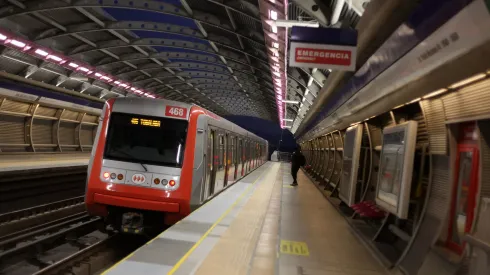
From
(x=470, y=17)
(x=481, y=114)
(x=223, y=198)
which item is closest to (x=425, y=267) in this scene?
(x=481, y=114)

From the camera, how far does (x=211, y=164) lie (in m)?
9.69

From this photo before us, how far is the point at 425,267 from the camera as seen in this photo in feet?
14.9

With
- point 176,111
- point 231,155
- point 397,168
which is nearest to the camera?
point 397,168

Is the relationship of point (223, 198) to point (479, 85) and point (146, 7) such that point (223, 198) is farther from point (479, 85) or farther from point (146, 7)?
point (479, 85)

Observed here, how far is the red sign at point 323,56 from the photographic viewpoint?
6866 mm

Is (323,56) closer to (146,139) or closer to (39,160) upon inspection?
(146,139)

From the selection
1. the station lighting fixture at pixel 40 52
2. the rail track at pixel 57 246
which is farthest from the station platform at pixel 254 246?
the station lighting fixture at pixel 40 52

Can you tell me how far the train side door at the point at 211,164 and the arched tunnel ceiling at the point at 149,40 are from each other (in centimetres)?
327

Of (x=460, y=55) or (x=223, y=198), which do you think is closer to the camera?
(x=460, y=55)

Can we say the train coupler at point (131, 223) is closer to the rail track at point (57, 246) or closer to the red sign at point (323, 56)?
the rail track at point (57, 246)

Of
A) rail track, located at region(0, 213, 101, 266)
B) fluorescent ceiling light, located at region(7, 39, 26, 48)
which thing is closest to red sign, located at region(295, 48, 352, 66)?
rail track, located at region(0, 213, 101, 266)

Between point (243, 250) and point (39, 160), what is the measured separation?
11.6 metres

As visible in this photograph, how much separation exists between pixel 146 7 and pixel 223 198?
7.98 metres

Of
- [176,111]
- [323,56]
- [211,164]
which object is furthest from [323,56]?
[211,164]
